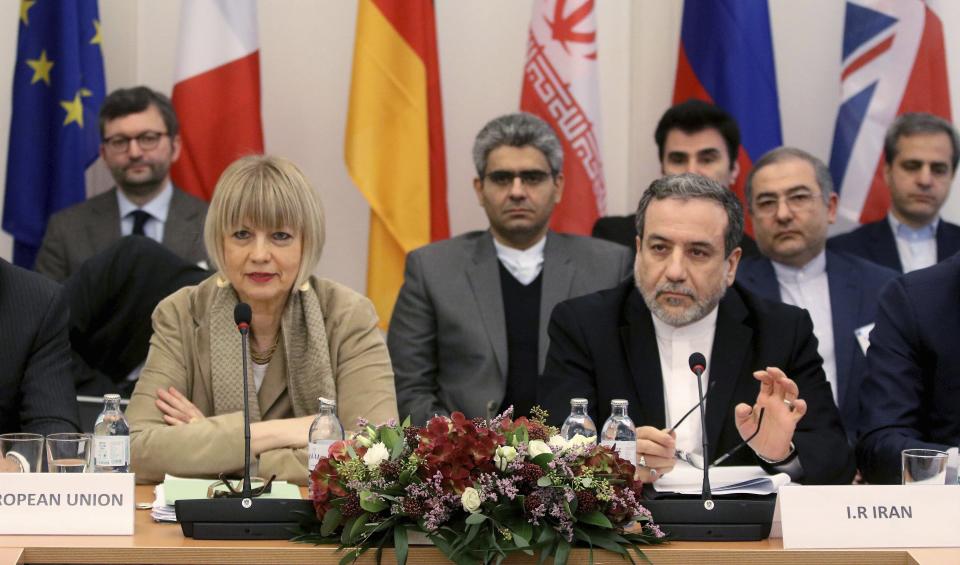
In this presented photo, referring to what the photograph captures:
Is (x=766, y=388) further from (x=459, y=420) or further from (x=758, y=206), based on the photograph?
(x=758, y=206)

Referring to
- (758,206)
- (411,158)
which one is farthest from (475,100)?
(758,206)

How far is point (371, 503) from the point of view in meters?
2.61

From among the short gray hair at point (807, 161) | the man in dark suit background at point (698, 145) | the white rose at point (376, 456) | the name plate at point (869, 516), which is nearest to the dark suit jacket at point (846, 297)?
the short gray hair at point (807, 161)

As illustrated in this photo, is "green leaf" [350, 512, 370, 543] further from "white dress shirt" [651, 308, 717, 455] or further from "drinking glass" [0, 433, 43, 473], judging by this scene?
"white dress shirt" [651, 308, 717, 455]

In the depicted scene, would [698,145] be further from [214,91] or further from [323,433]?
[323,433]

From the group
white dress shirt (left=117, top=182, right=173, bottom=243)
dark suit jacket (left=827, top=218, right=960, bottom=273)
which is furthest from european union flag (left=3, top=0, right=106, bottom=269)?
dark suit jacket (left=827, top=218, right=960, bottom=273)

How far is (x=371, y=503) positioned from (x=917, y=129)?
3894mm

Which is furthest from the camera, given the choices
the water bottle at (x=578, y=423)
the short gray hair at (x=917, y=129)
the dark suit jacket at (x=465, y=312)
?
the short gray hair at (x=917, y=129)

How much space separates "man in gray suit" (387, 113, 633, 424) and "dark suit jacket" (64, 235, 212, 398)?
2.97ft

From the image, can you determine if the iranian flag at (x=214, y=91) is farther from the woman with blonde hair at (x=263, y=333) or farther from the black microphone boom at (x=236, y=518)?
the black microphone boom at (x=236, y=518)

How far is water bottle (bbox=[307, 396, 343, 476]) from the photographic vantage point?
10.4ft

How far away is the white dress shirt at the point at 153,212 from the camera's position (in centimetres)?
586

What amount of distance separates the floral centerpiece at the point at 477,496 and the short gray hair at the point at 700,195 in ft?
4.42

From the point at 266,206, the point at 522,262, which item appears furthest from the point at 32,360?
the point at 522,262
